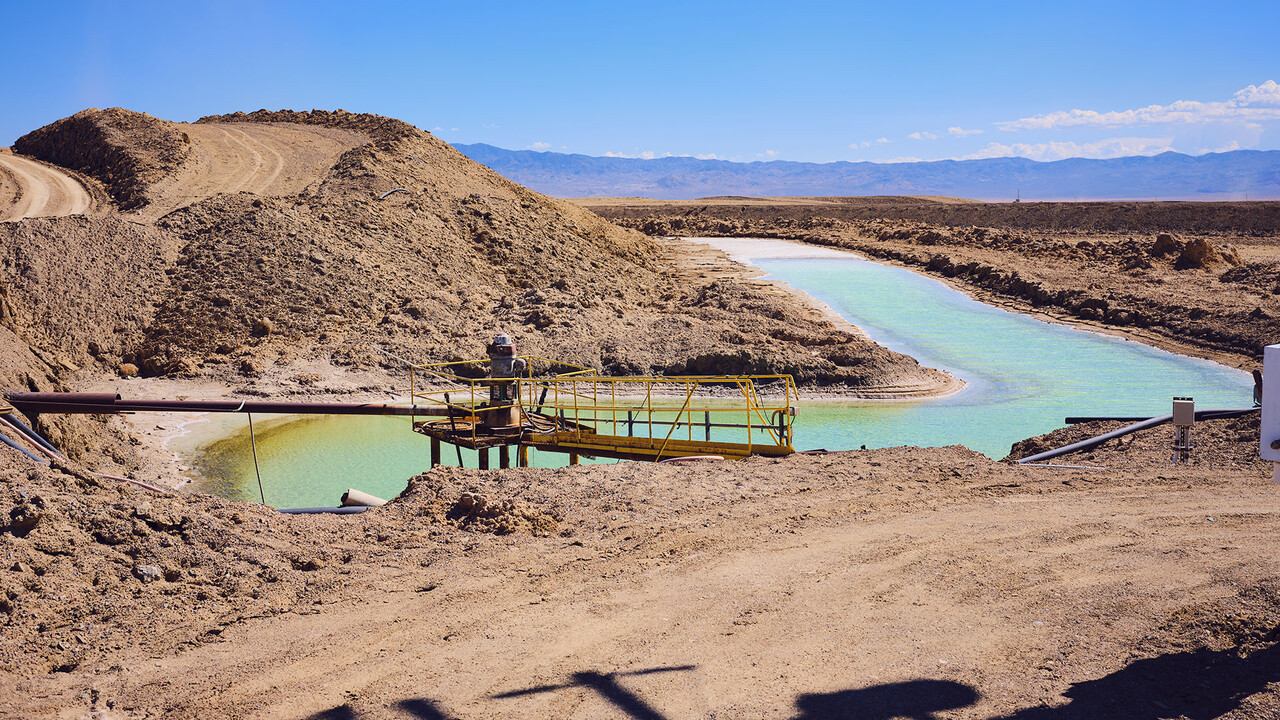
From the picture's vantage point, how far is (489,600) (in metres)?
6.93

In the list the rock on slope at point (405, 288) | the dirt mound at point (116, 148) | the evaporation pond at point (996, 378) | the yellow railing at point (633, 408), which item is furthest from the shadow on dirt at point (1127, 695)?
the dirt mound at point (116, 148)

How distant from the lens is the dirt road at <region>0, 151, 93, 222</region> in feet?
87.8

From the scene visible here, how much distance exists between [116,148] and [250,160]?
422 cm

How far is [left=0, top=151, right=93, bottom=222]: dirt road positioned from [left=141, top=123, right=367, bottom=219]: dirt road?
2446 millimetres

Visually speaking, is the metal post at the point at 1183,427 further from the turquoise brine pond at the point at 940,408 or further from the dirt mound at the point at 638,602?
the turquoise brine pond at the point at 940,408

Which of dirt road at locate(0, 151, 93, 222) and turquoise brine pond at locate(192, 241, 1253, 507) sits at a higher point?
dirt road at locate(0, 151, 93, 222)

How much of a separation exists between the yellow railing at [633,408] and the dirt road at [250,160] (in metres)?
11.6

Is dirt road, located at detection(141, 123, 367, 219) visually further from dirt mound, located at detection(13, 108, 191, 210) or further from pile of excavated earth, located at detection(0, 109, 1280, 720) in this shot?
pile of excavated earth, located at detection(0, 109, 1280, 720)

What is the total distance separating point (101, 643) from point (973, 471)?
8.72 m

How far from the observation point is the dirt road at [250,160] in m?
28.7

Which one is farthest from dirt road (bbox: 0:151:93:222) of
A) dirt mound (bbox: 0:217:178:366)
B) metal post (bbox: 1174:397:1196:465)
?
metal post (bbox: 1174:397:1196:465)

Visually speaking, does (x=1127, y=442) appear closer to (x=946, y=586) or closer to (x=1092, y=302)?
(x=946, y=586)

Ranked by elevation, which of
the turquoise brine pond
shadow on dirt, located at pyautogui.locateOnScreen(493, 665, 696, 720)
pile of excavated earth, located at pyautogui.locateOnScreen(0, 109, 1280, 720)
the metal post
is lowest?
the turquoise brine pond

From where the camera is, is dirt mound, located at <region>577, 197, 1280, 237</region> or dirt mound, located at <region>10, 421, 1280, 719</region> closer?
dirt mound, located at <region>10, 421, 1280, 719</region>
